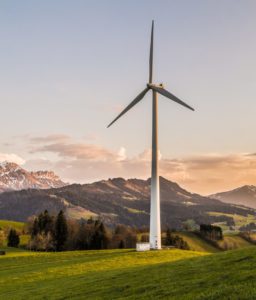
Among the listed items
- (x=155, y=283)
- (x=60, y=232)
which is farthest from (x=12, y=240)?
(x=155, y=283)

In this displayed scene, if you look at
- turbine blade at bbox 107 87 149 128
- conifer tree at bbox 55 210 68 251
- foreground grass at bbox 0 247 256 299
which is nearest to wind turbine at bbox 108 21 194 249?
turbine blade at bbox 107 87 149 128

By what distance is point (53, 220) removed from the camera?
171 meters

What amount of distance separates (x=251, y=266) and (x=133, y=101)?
50908mm

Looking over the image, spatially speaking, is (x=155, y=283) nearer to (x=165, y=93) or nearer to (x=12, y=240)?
(x=165, y=93)

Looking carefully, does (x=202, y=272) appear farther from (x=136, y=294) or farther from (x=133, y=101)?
(x=133, y=101)

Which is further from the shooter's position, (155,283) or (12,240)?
(12,240)

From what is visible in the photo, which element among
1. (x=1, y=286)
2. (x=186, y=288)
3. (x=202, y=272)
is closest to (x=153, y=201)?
(x=1, y=286)

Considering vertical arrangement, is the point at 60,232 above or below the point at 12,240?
above

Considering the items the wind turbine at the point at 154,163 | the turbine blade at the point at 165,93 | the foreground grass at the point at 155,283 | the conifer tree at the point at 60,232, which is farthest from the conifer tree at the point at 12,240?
the foreground grass at the point at 155,283

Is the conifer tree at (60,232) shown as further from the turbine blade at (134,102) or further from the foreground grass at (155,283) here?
the foreground grass at (155,283)

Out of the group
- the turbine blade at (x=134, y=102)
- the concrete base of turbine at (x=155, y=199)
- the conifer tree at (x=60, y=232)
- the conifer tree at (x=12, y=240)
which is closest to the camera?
the concrete base of turbine at (x=155, y=199)

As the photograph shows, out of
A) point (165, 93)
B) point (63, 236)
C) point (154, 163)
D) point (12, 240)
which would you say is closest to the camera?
point (154, 163)

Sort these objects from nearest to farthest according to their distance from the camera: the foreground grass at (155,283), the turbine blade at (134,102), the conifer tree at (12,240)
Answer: the foreground grass at (155,283), the turbine blade at (134,102), the conifer tree at (12,240)

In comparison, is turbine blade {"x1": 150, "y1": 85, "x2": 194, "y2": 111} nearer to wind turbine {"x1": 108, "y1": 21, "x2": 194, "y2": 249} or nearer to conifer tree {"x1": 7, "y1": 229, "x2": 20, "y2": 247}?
wind turbine {"x1": 108, "y1": 21, "x2": 194, "y2": 249}
